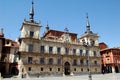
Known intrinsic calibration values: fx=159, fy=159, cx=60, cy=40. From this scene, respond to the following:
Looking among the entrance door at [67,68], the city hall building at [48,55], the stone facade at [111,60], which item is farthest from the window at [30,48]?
the stone facade at [111,60]

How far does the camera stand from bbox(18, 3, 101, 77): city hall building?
4138cm

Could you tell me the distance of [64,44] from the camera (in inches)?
1900

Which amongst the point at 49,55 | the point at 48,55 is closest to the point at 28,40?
the point at 48,55

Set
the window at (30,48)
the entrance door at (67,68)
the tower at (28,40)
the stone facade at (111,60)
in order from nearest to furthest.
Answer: the tower at (28,40), the window at (30,48), the entrance door at (67,68), the stone facade at (111,60)

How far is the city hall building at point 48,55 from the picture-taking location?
4138 centimetres

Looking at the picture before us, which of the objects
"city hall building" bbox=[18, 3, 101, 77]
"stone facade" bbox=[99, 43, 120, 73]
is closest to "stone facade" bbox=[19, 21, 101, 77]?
"city hall building" bbox=[18, 3, 101, 77]

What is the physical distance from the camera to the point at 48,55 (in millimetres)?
44375

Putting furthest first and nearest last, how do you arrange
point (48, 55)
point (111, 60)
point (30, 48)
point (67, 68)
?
point (111, 60) < point (67, 68) < point (48, 55) < point (30, 48)

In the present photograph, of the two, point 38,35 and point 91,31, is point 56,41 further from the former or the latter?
point 91,31


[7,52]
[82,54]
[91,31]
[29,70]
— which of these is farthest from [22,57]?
[91,31]

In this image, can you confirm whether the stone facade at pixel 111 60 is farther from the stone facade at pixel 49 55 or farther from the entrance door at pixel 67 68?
the entrance door at pixel 67 68

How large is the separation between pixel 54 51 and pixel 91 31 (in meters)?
17.3

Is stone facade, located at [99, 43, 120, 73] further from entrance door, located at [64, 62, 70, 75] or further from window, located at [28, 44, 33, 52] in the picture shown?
window, located at [28, 44, 33, 52]

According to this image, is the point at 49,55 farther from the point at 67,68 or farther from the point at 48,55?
the point at 67,68
